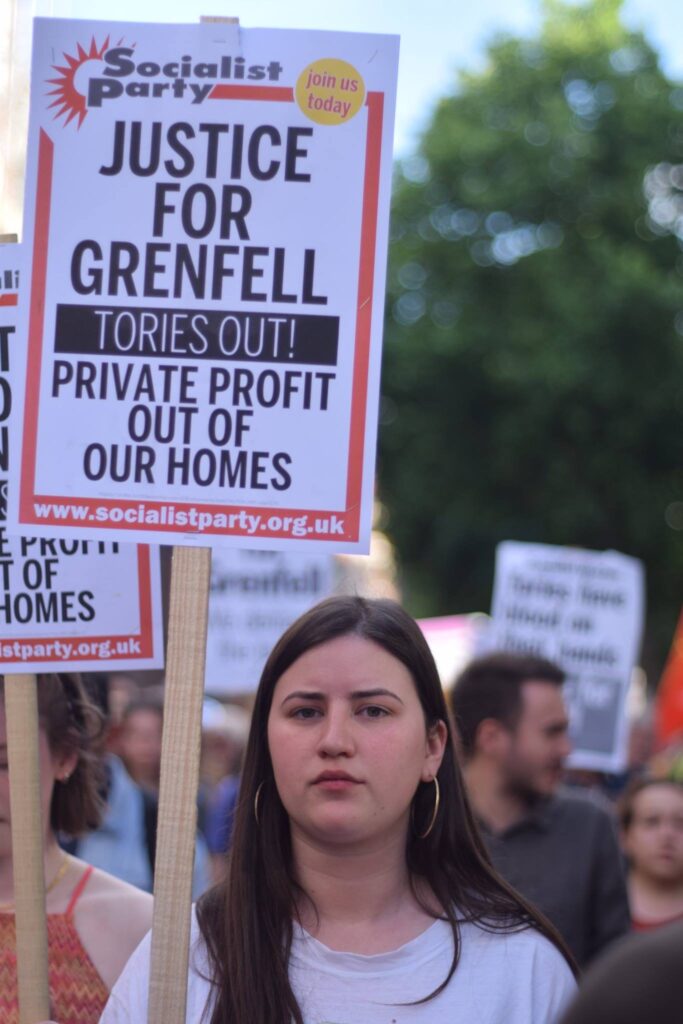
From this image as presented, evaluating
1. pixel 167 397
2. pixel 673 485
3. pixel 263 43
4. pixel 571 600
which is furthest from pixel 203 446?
pixel 673 485

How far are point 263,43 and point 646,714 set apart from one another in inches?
384

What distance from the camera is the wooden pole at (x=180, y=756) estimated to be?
254 centimetres

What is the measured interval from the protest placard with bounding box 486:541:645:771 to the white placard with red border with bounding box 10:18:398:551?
19.5 ft

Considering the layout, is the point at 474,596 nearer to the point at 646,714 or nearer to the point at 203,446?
the point at 646,714

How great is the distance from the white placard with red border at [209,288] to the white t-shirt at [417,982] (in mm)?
721

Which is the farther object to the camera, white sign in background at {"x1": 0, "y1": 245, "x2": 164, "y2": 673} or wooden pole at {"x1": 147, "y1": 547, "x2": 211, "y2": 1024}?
white sign in background at {"x1": 0, "y1": 245, "x2": 164, "y2": 673}

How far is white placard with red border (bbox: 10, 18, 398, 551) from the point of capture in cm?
272

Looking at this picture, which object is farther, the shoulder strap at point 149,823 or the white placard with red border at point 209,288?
the shoulder strap at point 149,823

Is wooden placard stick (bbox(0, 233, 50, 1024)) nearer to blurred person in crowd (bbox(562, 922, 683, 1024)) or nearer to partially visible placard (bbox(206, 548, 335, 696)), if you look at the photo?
blurred person in crowd (bbox(562, 922, 683, 1024))

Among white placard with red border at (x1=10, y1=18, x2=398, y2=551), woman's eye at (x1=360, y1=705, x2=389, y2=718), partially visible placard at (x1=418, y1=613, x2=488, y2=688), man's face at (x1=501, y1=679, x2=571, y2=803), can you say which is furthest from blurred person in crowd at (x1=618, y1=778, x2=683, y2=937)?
partially visible placard at (x1=418, y1=613, x2=488, y2=688)

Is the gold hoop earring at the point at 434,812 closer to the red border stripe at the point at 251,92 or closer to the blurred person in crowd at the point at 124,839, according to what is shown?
the red border stripe at the point at 251,92

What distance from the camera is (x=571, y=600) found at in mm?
8930

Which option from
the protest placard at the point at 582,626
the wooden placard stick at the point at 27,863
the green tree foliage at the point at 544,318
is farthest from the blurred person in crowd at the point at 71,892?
the green tree foliage at the point at 544,318

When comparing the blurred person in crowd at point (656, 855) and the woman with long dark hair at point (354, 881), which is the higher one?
the woman with long dark hair at point (354, 881)
